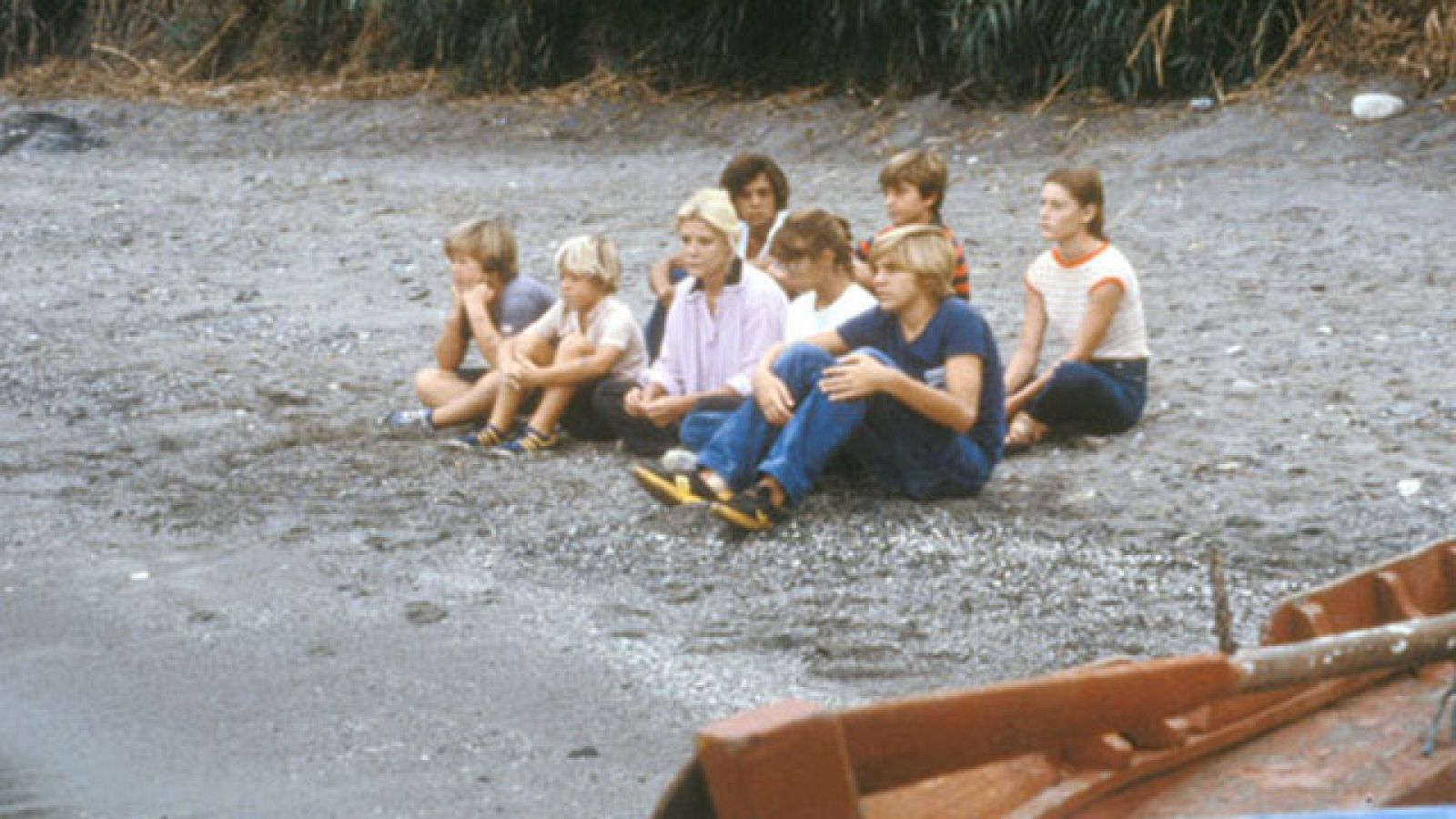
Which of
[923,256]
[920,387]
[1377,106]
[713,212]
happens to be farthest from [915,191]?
[1377,106]

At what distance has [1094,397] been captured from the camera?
21.9 feet

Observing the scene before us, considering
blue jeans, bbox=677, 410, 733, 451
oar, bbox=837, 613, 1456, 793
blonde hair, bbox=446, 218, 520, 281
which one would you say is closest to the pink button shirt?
blue jeans, bbox=677, 410, 733, 451

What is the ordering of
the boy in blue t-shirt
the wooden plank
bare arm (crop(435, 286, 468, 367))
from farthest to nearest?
bare arm (crop(435, 286, 468, 367)) < the boy in blue t-shirt < the wooden plank

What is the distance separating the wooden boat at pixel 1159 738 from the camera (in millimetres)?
2342

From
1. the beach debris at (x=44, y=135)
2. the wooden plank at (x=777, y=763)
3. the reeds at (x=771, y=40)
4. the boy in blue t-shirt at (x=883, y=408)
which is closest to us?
the wooden plank at (x=777, y=763)

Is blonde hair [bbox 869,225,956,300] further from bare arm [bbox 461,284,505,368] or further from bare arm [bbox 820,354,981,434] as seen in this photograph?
bare arm [bbox 461,284,505,368]

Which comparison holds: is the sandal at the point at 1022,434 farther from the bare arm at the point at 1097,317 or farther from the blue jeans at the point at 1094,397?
the bare arm at the point at 1097,317

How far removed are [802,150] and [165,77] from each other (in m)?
10.3

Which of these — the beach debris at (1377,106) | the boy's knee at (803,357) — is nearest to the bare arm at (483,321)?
the boy's knee at (803,357)

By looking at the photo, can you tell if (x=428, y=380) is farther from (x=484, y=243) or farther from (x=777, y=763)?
(x=777, y=763)

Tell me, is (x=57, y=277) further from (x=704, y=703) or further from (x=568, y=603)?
(x=704, y=703)

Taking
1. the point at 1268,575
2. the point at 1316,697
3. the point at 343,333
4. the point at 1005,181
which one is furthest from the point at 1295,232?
the point at 1316,697

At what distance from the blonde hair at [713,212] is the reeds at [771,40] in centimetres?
786

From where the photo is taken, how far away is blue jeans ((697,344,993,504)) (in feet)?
18.4
